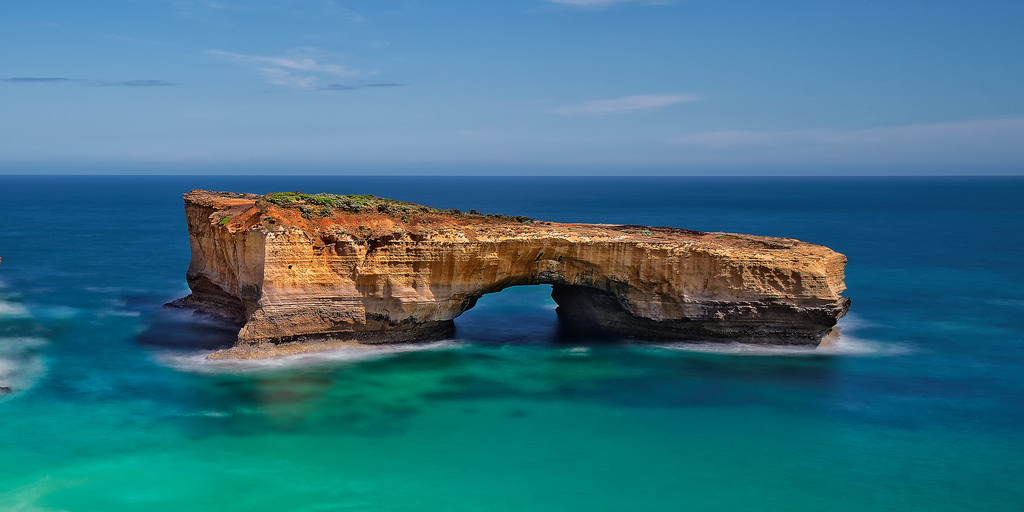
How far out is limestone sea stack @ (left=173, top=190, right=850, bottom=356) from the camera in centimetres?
3186

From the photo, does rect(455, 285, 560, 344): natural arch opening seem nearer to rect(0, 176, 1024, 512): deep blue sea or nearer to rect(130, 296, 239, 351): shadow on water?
rect(0, 176, 1024, 512): deep blue sea

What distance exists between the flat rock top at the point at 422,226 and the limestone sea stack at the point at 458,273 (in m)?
0.07

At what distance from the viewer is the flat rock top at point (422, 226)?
107ft

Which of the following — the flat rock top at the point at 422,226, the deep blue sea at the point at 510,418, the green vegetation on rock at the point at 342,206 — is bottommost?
the deep blue sea at the point at 510,418

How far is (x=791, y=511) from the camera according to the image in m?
20.5

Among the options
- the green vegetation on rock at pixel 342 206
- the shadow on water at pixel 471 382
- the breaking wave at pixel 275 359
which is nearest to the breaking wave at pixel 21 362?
the shadow on water at pixel 471 382

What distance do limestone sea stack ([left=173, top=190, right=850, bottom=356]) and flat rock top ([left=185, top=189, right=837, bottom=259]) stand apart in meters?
0.07

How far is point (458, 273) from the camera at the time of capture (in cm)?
3344

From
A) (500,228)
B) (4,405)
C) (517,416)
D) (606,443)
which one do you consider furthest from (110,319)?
(606,443)

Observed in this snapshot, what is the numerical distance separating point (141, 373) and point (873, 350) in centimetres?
2971

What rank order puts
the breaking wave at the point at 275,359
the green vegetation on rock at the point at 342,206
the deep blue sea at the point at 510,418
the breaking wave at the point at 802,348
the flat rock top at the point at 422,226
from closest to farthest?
the deep blue sea at the point at 510,418 → the breaking wave at the point at 275,359 → the flat rock top at the point at 422,226 → the green vegetation on rock at the point at 342,206 → the breaking wave at the point at 802,348

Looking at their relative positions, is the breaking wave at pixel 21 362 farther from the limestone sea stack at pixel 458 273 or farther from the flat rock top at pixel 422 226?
the flat rock top at pixel 422 226

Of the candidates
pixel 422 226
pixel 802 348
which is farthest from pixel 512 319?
pixel 802 348

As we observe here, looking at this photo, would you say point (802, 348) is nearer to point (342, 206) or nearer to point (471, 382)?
Result: point (471, 382)
